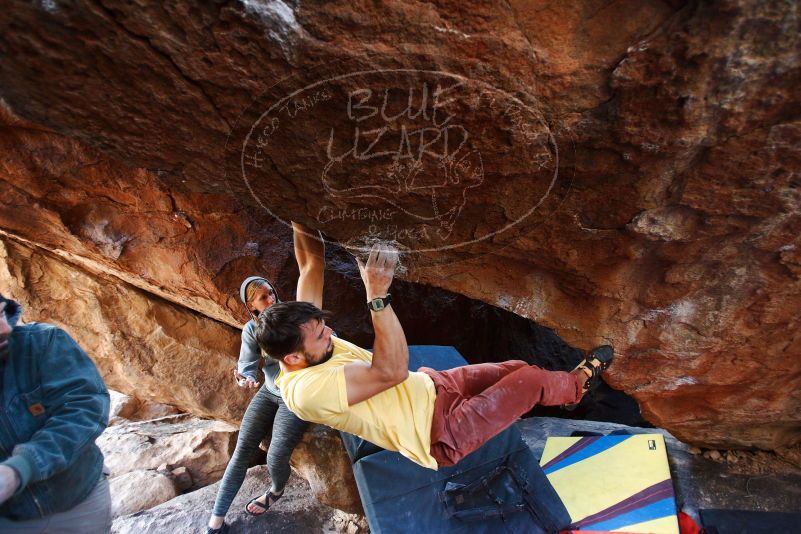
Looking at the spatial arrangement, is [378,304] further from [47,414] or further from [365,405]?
[47,414]

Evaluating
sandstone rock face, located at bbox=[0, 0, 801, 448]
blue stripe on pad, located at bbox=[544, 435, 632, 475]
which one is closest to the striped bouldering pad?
blue stripe on pad, located at bbox=[544, 435, 632, 475]

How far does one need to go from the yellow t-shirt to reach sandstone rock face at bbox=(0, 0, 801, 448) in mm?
564

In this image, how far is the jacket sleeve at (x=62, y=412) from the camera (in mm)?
1426

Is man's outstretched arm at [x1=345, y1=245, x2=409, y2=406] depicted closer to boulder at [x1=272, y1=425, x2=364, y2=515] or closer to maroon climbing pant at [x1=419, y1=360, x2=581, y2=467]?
maroon climbing pant at [x1=419, y1=360, x2=581, y2=467]

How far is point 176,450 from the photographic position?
178 inches

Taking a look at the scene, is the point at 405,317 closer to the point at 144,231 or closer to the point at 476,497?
the point at 476,497

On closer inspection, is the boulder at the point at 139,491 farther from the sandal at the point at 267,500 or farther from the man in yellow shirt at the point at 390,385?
the man in yellow shirt at the point at 390,385

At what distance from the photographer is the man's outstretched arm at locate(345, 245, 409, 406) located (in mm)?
1736

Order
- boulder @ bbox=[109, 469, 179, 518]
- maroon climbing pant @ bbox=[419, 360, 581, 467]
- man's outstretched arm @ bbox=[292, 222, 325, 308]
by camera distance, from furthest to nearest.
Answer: boulder @ bbox=[109, 469, 179, 518]
man's outstretched arm @ bbox=[292, 222, 325, 308]
maroon climbing pant @ bbox=[419, 360, 581, 467]

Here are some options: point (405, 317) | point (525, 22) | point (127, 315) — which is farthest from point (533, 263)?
point (127, 315)

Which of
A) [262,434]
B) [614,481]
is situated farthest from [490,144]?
[614,481]

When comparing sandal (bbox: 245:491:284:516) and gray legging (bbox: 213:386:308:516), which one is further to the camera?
sandal (bbox: 245:491:284:516)

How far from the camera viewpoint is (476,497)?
106 inches

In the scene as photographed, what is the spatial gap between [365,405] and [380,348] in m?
0.35
